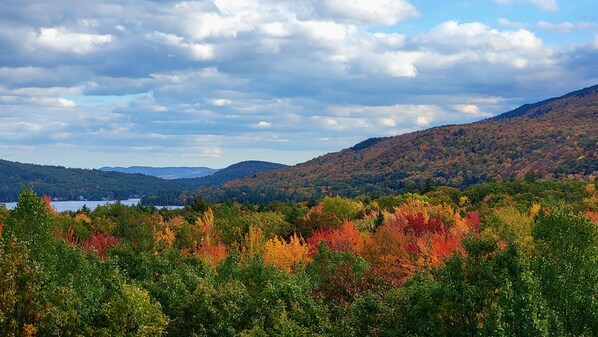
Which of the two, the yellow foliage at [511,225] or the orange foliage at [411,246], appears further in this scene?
the yellow foliage at [511,225]

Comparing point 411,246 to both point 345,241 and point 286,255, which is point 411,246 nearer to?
point 345,241

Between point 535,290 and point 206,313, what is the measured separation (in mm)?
14282

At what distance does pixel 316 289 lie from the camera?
38062 mm

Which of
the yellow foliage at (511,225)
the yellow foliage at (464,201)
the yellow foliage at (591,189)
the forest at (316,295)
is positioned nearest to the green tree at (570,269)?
the forest at (316,295)

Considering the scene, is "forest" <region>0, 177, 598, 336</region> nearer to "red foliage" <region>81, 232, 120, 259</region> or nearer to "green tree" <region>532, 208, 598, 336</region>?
"green tree" <region>532, 208, 598, 336</region>

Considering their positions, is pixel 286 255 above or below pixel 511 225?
below

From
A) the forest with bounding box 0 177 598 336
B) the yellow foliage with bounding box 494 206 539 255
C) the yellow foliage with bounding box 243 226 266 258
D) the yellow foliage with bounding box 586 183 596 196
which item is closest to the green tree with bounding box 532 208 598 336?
the forest with bounding box 0 177 598 336

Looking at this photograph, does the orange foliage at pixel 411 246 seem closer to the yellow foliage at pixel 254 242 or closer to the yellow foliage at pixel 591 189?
the yellow foliage at pixel 254 242

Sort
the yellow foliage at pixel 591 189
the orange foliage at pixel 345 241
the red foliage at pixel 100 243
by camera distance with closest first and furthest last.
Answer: the orange foliage at pixel 345 241, the red foliage at pixel 100 243, the yellow foliage at pixel 591 189

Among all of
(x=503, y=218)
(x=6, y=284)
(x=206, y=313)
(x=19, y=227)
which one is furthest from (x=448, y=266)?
(x=503, y=218)

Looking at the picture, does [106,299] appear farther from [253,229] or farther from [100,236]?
[100,236]

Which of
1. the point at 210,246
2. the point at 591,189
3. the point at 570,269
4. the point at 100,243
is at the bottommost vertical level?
the point at 210,246

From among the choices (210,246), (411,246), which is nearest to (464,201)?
(210,246)

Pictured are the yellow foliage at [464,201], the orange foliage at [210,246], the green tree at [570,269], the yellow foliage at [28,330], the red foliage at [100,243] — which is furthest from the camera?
the yellow foliage at [464,201]
